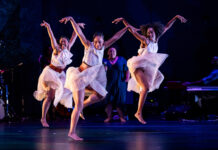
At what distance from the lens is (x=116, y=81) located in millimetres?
8977

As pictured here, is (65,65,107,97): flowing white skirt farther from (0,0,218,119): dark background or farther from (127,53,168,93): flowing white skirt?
(0,0,218,119): dark background

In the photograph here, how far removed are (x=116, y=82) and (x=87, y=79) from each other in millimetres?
3307

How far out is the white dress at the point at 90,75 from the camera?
5612mm

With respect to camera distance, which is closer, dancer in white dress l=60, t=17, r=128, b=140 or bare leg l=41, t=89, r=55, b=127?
dancer in white dress l=60, t=17, r=128, b=140

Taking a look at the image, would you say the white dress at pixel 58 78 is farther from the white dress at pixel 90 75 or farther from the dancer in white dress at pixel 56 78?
the white dress at pixel 90 75

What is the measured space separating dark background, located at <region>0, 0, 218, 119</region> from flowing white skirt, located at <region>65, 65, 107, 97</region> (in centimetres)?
529

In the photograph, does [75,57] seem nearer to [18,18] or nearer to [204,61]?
[18,18]

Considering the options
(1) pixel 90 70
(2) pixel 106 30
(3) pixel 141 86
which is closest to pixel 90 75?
(1) pixel 90 70

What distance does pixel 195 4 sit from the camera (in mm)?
11734

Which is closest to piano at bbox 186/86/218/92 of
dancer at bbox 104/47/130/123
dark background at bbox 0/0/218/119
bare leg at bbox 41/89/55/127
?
dancer at bbox 104/47/130/123

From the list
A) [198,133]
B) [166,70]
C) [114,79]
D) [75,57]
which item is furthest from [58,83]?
[166,70]

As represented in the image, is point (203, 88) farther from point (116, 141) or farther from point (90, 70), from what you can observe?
point (116, 141)

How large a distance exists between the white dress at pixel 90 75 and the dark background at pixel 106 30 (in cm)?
531

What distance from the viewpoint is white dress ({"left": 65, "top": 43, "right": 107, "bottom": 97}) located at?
5612mm
